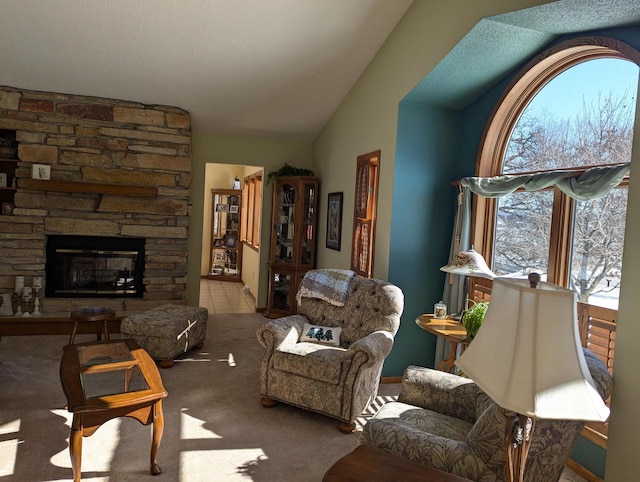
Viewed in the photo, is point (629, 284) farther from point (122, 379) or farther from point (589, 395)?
point (122, 379)

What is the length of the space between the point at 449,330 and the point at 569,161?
1421mm

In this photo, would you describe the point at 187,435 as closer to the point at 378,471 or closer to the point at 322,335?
the point at 322,335

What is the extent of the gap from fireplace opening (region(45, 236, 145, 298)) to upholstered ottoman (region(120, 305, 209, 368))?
1.38 metres

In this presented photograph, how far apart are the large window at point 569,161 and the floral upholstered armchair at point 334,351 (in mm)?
1085

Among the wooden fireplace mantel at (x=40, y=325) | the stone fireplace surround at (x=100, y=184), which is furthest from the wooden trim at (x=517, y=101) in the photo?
the wooden fireplace mantel at (x=40, y=325)

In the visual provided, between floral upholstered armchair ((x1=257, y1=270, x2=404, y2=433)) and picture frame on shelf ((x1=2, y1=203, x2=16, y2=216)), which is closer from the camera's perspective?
floral upholstered armchair ((x1=257, y1=270, x2=404, y2=433))

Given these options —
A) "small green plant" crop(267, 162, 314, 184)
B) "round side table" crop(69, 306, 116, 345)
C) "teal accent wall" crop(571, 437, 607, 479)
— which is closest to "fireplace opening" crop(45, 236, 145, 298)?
"round side table" crop(69, 306, 116, 345)

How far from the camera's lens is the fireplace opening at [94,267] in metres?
5.73

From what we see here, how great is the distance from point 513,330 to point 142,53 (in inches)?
175

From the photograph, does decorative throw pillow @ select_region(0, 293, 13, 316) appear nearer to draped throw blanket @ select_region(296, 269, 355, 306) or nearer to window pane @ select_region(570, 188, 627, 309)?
draped throw blanket @ select_region(296, 269, 355, 306)

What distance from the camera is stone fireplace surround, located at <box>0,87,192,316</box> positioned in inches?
214

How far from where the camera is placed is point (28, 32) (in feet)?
14.2

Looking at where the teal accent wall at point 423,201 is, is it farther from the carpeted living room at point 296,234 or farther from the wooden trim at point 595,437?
the wooden trim at point 595,437

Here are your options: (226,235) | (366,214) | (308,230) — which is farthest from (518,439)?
(226,235)
